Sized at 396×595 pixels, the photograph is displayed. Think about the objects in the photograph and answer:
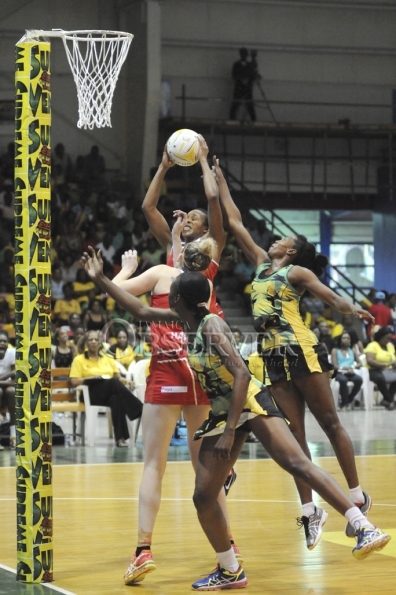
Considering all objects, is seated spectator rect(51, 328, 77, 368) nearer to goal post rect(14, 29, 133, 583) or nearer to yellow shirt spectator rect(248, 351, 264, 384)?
yellow shirt spectator rect(248, 351, 264, 384)

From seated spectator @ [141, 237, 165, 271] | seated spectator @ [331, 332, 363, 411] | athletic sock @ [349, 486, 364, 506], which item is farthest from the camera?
seated spectator @ [141, 237, 165, 271]

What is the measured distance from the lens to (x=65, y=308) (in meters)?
19.2

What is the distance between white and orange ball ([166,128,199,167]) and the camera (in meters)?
6.71

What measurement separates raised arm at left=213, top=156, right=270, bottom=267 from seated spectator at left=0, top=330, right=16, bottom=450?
21.5ft

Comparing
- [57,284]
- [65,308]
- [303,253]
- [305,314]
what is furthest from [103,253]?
[303,253]

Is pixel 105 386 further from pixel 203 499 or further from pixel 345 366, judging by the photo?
pixel 203 499

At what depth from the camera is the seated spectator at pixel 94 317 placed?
57.9 feet

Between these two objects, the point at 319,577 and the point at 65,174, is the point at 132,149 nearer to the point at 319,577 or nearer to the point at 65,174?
the point at 65,174

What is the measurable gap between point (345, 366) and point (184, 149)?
12347 millimetres

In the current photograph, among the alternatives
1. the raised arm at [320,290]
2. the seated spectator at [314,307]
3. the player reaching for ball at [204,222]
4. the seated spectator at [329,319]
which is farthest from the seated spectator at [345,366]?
the player reaching for ball at [204,222]

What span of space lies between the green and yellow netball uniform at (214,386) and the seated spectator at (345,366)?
40.6ft

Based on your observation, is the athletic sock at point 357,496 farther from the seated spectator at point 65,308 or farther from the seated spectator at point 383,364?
the seated spectator at point 65,308

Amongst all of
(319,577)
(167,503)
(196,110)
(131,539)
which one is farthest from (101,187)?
(319,577)

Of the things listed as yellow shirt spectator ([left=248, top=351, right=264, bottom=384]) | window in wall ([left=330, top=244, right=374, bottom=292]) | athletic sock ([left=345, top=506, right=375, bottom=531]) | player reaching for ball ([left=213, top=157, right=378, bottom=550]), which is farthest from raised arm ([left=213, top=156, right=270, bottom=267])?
window in wall ([left=330, top=244, right=374, bottom=292])
